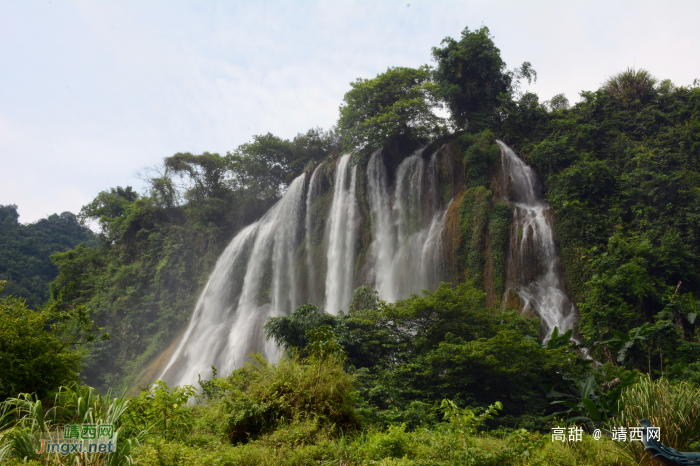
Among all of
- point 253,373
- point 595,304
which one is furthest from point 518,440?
point 595,304

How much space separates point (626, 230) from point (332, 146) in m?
20.5

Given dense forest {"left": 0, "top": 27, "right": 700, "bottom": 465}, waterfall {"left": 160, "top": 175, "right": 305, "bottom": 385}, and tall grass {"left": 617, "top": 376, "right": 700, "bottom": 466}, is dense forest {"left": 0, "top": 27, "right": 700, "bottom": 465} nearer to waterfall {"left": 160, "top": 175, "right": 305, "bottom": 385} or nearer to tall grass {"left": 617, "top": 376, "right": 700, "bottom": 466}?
tall grass {"left": 617, "top": 376, "right": 700, "bottom": 466}

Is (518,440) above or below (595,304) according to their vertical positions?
below

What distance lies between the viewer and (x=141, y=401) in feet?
18.2

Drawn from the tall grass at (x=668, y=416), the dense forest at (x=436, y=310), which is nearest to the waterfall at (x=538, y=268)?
the dense forest at (x=436, y=310)

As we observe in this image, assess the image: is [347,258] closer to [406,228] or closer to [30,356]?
[406,228]

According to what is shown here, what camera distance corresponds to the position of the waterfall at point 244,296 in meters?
22.1

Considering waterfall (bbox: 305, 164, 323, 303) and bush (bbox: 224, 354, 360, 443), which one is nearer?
bush (bbox: 224, 354, 360, 443)

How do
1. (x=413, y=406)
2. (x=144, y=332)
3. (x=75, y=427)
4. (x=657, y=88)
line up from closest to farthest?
(x=75, y=427) → (x=413, y=406) → (x=657, y=88) → (x=144, y=332)

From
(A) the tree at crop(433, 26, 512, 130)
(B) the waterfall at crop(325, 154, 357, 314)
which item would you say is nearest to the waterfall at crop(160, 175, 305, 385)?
(B) the waterfall at crop(325, 154, 357, 314)

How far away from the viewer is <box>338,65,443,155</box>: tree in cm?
2220

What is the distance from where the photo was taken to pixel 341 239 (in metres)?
22.7

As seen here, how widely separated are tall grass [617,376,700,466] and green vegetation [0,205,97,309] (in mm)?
37126

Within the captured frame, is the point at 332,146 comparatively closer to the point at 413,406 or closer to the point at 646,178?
the point at 646,178
